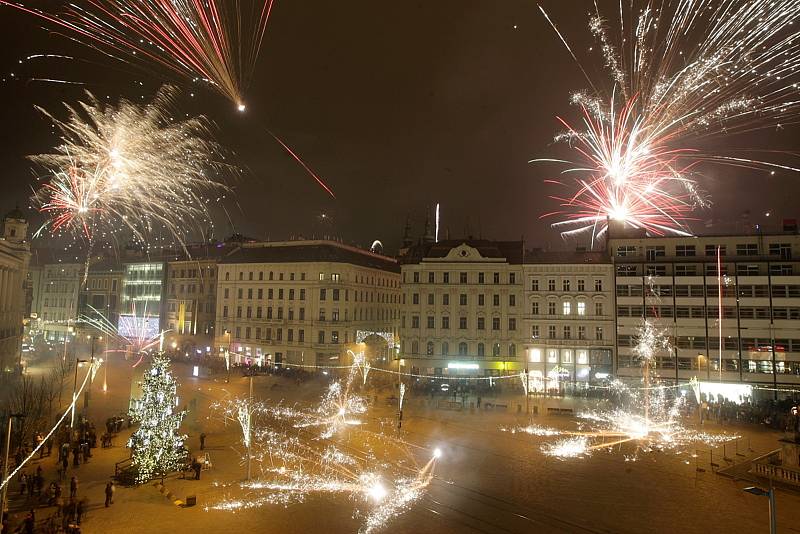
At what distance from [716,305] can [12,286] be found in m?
71.8

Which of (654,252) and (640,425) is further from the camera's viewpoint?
(654,252)

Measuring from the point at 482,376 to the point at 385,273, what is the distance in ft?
83.1

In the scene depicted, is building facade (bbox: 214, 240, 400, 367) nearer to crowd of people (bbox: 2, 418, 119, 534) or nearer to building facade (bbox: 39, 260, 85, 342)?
crowd of people (bbox: 2, 418, 119, 534)

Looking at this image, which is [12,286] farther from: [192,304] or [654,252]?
[654,252]

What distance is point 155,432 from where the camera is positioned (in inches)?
878

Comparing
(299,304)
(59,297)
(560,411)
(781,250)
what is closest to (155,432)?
(560,411)

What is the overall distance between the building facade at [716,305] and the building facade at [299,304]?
96.7ft

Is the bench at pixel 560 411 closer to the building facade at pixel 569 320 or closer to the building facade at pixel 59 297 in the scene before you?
the building facade at pixel 569 320

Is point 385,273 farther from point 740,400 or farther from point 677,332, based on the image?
point 740,400

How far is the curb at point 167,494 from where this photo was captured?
770 inches

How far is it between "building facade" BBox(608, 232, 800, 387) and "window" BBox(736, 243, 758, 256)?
8 cm

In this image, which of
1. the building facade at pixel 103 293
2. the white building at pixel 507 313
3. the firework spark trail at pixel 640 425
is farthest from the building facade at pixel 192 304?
the firework spark trail at pixel 640 425

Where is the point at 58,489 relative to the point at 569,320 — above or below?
below

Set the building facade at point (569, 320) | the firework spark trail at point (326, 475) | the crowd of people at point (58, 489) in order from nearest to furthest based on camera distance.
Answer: the crowd of people at point (58, 489)
the firework spark trail at point (326, 475)
the building facade at point (569, 320)
